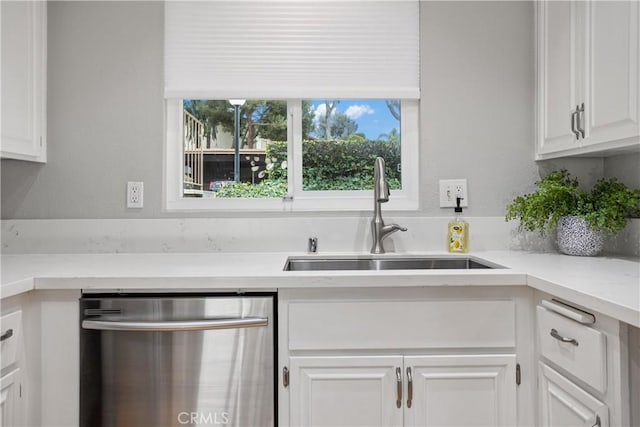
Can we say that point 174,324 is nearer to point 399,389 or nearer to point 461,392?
point 399,389

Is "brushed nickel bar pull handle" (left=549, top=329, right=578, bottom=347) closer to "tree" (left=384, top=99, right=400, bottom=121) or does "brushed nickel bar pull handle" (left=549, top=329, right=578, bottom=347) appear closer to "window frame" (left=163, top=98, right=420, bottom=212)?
"window frame" (left=163, top=98, right=420, bottom=212)

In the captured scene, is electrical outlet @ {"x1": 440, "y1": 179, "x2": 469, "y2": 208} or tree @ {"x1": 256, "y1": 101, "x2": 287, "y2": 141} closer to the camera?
electrical outlet @ {"x1": 440, "y1": 179, "x2": 469, "y2": 208}

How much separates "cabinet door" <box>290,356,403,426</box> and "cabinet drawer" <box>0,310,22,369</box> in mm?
825

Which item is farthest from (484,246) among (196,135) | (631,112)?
(196,135)

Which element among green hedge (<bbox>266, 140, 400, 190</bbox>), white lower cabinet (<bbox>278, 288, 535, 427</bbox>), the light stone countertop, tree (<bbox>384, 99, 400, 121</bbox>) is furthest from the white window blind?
white lower cabinet (<bbox>278, 288, 535, 427</bbox>)

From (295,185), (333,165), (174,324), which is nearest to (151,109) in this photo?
(295,185)

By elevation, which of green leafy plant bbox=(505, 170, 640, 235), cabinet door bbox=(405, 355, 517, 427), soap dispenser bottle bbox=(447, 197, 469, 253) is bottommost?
cabinet door bbox=(405, 355, 517, 427)

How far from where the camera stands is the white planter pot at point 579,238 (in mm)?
1636

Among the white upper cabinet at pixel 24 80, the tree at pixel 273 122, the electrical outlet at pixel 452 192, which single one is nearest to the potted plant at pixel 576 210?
the electrical outlet at pixel 452 192

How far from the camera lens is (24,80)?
1.69 meters

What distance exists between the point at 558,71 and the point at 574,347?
1.16 metres

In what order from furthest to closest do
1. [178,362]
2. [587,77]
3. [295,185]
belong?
[295,185] → [587,77] → [178,362]

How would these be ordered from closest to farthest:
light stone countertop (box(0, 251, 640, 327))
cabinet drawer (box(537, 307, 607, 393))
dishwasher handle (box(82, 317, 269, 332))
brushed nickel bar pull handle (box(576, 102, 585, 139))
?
1. cabinet drawer (box(537, 307, 607, 393))
2. light stone countertop (box(0, 251, 640, 327))
3. dishwasher handle (box(82, 317, 269, 332))
4. brushed nickel bar pull handle (box(576, 102, 585, 139))

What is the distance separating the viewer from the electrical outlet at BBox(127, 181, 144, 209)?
73.4 inches
